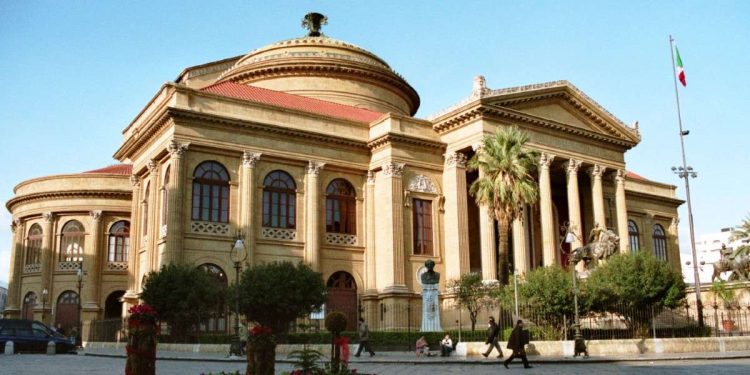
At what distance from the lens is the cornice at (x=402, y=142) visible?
125ft

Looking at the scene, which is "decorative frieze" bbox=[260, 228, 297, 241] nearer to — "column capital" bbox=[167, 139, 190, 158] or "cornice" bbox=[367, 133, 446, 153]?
"column capital" bbox=[167, 139, 190, 158]

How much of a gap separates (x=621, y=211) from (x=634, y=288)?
38.7 feet

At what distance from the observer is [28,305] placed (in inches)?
1769

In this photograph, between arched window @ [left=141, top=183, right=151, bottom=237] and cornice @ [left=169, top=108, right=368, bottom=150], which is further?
arched window @ [left=141, top=183, right=151, bottom=237]

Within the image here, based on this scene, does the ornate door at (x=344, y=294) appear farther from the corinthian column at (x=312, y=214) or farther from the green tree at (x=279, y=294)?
the green tree at (x=279, y=294)

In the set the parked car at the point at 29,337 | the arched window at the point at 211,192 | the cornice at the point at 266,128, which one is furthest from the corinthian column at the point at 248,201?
the parked car at the point at 29,337

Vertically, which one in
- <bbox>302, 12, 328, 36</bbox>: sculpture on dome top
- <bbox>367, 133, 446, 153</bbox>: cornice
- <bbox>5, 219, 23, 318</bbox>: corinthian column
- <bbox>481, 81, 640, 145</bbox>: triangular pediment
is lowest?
<bbox>5, 219, 23, 318</bbox>: corinthian column

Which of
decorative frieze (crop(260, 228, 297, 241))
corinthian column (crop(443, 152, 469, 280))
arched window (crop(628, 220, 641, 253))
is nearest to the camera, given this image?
decorative frieze (crop(260, 228, 297, 241))

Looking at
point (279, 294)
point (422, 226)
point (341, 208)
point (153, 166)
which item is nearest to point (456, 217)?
point (422, 226)

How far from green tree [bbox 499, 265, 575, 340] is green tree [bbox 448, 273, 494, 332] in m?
4.09

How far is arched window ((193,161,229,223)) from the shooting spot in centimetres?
3475

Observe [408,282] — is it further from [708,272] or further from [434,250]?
[708,272]

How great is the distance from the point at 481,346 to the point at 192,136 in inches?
666

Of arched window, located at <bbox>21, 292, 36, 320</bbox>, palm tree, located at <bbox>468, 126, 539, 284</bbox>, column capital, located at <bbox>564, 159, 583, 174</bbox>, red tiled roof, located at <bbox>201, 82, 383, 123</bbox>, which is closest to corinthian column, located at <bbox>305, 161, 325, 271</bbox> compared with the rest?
red tiled roof, located at <bbox>201, 82, 383, 123</bbox>
